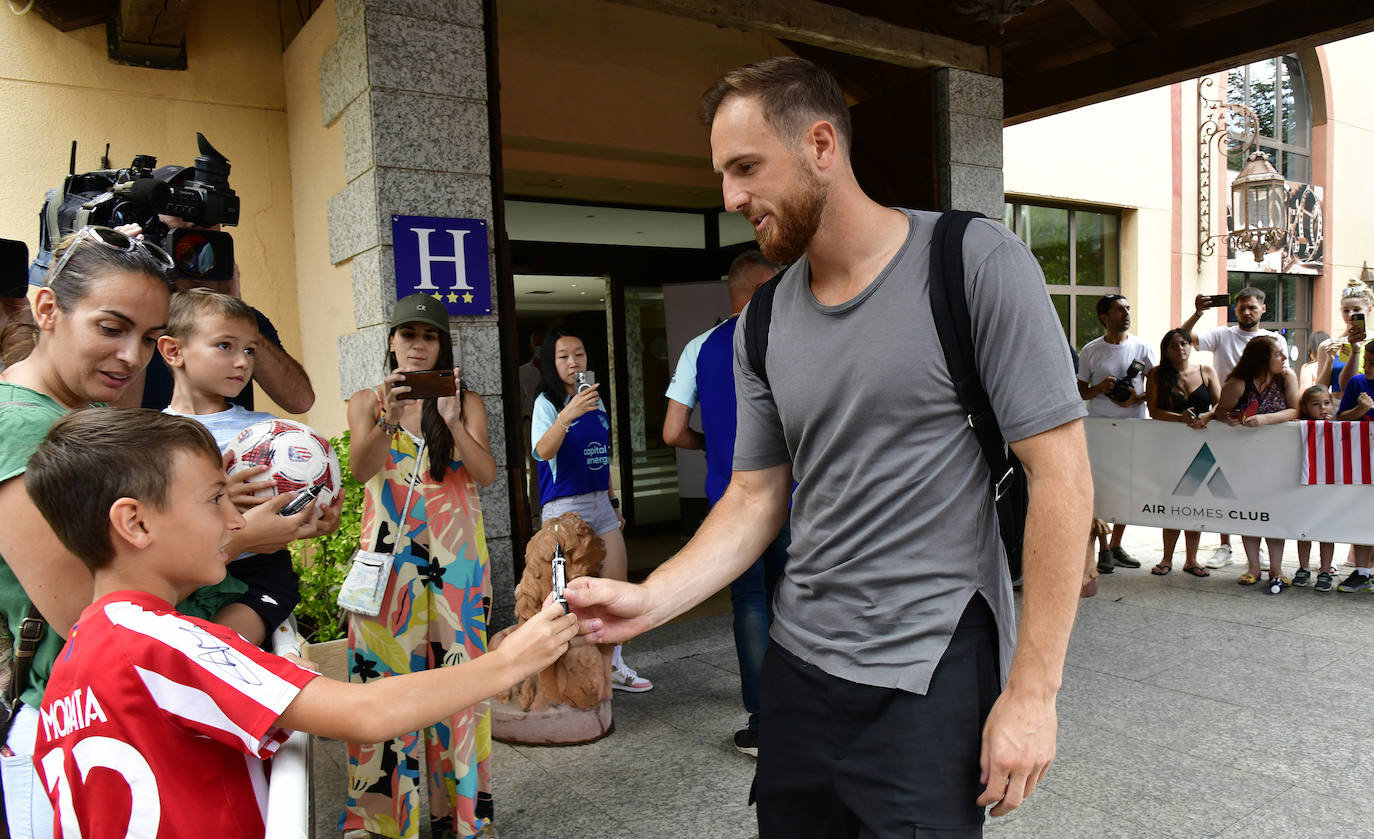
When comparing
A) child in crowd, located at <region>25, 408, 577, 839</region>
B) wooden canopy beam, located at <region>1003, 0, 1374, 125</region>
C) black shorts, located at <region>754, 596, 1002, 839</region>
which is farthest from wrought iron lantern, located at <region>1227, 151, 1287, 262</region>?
child in crowd, located at <region>25, 408, 577, 839</region>

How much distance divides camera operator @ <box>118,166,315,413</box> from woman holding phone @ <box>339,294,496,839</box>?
0.22 metres

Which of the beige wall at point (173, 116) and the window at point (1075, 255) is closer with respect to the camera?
the beige wall at point (173, 116)

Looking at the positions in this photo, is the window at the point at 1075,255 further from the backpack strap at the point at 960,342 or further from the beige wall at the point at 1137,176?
the backpack strap at the point at 960,342

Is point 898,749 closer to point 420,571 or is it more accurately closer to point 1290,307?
point 420,571

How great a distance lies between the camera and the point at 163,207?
2365mm

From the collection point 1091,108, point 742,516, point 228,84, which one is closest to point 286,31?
point 228,84

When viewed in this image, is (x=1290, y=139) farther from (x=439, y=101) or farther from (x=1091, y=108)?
(x=439, y=101)

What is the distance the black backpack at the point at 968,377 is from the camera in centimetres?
162

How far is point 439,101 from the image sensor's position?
170 inches

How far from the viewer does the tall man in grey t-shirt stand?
1.55 m

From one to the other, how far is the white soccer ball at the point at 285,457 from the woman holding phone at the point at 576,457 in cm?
238

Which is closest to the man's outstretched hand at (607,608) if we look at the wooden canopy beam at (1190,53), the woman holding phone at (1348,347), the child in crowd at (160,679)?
the child in crowd at (160,679)

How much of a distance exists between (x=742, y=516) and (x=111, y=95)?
199 inches

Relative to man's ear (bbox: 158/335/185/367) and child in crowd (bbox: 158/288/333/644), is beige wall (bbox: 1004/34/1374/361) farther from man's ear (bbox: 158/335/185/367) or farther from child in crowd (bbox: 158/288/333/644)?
→ man's ear (bbox: 158/335/185/367)
